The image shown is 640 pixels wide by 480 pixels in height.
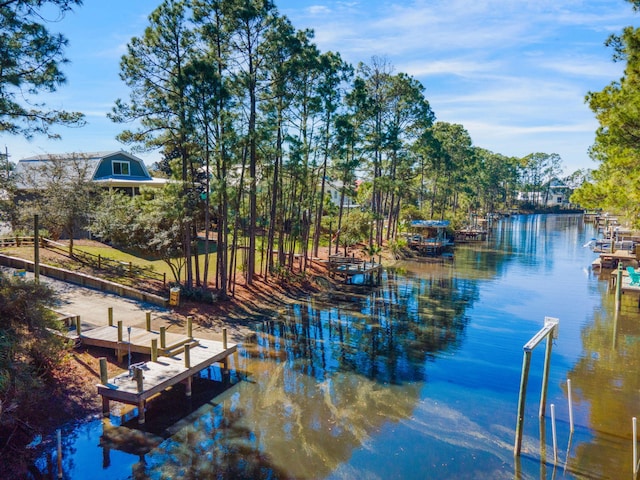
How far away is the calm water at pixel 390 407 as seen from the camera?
10242mm

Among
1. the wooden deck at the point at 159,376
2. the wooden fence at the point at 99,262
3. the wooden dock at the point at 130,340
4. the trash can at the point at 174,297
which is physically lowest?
the wooden deck at the point at 159,376

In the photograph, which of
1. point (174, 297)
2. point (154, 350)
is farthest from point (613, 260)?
point (154, 350)

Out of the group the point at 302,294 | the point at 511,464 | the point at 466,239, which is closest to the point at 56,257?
the point at 302,294

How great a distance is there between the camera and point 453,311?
78.1ft

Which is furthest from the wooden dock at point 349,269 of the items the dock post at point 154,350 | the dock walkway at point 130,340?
the dock post at point 154,350

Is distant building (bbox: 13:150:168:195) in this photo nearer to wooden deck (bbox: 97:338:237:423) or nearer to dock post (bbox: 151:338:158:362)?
wooden deck (bbox: 97:338:237:423)

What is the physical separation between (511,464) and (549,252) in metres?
43.7

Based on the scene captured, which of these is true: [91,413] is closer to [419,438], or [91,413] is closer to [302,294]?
[419,438]

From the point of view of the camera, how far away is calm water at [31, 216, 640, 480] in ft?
33.6

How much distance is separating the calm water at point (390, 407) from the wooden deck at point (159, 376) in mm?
692

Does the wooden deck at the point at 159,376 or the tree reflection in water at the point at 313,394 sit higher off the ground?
the wooden deck at the point at 159,376

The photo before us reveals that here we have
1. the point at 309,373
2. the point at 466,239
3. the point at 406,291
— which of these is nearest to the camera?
the point at 309,373

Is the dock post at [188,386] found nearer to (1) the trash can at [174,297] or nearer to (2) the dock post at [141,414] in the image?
(2) the dock post at [141,414]

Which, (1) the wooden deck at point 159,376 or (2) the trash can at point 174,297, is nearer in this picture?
(1) the wooden deck at point 159,376
